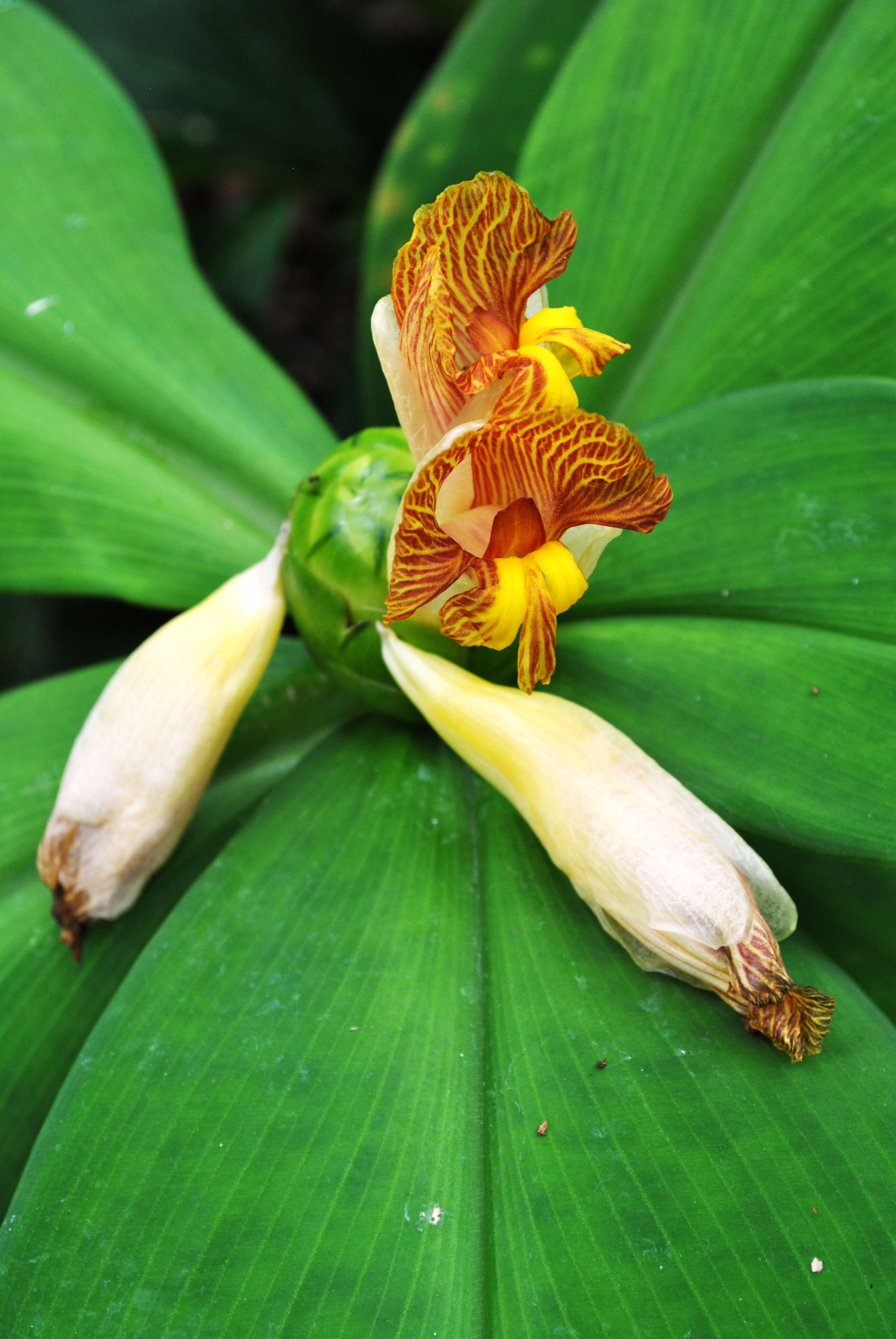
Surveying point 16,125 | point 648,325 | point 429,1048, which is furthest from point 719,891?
point 16,125

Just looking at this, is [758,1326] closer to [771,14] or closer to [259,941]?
[259,941]

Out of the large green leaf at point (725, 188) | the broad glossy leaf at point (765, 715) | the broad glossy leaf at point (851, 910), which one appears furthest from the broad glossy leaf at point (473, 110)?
the broad glossy leaf at point (851, 910)

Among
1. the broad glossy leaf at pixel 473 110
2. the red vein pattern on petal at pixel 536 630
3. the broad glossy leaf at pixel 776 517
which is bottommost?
the broad glossy leaf at pixel 776 517

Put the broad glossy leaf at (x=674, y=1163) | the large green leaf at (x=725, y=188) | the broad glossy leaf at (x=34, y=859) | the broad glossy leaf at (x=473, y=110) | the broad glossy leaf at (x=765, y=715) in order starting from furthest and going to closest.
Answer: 1. the broad glossy leaf at (x=473, y=110)
2. the large green leaf at (x=725, y=188)
3. the broad glossy leaf at (x=34, y=859)
4. the broad glossy leaf at (x=765, y=715)
5. the broad glossy leaf at (x=674, y=1163)

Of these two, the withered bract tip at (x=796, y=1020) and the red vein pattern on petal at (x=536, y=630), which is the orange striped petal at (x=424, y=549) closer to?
the red vein pattern on petal at (x=536, y=630)

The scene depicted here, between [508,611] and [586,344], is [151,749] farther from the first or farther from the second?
[586,344]

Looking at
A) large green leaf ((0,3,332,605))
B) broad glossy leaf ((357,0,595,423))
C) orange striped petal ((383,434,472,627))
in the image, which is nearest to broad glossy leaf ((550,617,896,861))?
orange striped petal ((383,434,472,627))

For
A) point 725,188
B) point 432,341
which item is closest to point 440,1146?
point 432,341
